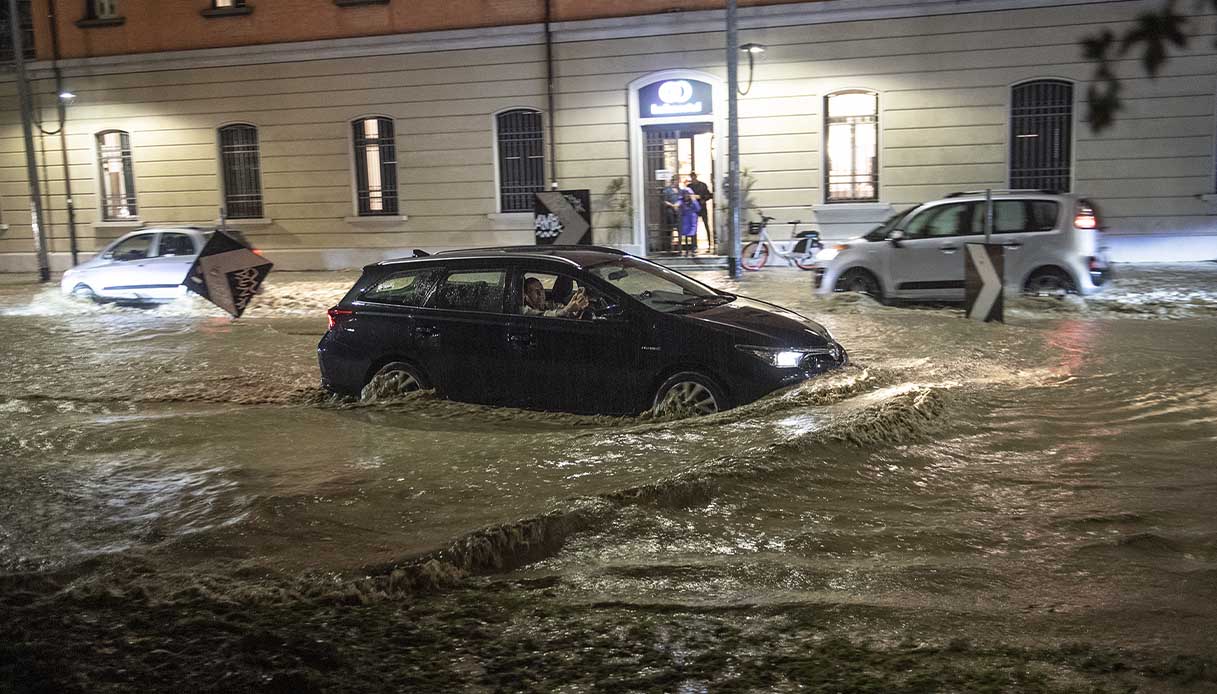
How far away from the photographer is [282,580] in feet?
17.0

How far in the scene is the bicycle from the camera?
19.5m

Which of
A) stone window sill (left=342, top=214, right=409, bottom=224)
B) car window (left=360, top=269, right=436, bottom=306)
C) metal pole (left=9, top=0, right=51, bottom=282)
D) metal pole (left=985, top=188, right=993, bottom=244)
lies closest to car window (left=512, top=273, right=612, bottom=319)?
car window (left=360, top=269, right=436, bottom=306)

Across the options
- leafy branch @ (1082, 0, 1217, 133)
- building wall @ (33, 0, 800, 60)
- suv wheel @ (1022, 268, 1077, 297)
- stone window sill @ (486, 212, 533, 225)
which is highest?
building wall @ (33, 0, 800, 60)

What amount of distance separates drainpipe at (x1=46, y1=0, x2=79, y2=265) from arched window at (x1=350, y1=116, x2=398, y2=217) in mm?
7098

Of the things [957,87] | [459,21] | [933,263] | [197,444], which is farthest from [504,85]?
[197,444]

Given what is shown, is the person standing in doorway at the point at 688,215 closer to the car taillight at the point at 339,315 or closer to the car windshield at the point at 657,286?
the car windshield at the point at 657,286

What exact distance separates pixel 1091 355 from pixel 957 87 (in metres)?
9.44

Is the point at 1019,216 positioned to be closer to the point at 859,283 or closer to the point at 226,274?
the point at 859,283

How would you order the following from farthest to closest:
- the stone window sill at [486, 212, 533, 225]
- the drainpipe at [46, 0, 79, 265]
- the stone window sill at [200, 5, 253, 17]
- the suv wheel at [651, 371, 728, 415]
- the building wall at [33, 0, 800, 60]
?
the drainpipe at [46, 0, 79, 265]
the stone window sill at [200, 5, 253, 17]
the stone window sill at [486, 212, 533, 225]
the building wall at [33, 0, 800, 60]
the suv wheel at [651, 371, 728, 415]

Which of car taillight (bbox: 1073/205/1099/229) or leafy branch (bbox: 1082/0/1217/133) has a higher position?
leafy branch (bbox: 1082/0/1217/133)

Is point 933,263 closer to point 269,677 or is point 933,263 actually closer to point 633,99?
point 633,99

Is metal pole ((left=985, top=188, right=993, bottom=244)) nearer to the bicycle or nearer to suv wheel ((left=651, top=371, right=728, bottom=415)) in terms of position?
the bicycle

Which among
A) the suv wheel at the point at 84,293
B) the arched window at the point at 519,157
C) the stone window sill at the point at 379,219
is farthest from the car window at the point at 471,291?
the stone window sill at the point at 379,219

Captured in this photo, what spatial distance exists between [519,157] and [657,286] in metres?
13.5
